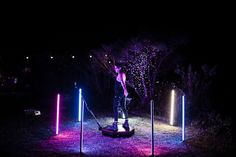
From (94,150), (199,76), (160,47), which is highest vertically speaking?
(160,47)

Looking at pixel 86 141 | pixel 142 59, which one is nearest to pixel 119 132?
pixel 86 141

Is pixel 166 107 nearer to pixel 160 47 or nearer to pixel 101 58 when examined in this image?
pixel 160 47

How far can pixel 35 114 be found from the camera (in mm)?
14914

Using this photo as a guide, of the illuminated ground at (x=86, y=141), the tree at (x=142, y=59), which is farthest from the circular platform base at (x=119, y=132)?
the tree at (x=142, y=59)

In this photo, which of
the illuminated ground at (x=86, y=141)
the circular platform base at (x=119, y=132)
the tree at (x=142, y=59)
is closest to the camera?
the illuminated ground at (x=86, y=141)

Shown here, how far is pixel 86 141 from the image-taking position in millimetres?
9992

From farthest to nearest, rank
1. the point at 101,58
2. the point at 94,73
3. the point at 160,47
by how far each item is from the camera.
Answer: the point at 94,73 < the point at 101,58 < the point at 160,47

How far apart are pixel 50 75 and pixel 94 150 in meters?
20.0

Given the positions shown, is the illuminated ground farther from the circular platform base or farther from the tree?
the tree

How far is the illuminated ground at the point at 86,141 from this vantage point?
8.82 meters

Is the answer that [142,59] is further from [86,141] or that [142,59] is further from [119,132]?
[86,141]

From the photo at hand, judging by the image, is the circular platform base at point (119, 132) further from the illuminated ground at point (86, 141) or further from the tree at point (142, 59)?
the tree at point (142, 59)

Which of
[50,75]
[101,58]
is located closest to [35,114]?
[101,58]

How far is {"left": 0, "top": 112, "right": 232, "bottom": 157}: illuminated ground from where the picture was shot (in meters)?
8.82
